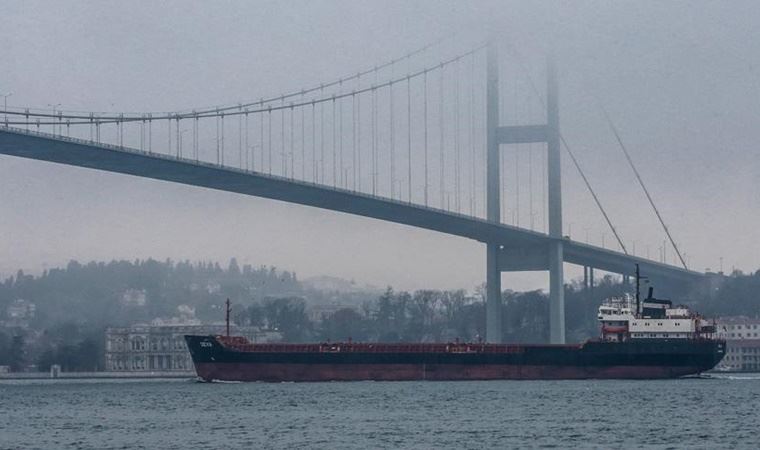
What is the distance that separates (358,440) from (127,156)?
23174mm

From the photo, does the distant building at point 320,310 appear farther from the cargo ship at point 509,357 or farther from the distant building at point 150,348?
the cargo ship at point 509,357

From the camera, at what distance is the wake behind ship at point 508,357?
56.5 metres

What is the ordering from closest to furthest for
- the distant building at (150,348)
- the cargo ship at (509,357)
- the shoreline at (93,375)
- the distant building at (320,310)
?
1. the cargo ship at (509,357)
2. the shoreline at (93,375)
3. the distant building at (150,348)
4. the distant building at (320,310)

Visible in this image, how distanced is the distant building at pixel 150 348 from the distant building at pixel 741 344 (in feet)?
91.4

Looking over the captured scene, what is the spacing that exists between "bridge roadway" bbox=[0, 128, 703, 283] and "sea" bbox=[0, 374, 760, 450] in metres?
6.77

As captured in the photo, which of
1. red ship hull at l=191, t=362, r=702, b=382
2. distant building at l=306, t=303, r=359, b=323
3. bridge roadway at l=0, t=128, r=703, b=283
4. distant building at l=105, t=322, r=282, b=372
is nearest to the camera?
bridge roadway at l=0, t=128, r=703, b=283

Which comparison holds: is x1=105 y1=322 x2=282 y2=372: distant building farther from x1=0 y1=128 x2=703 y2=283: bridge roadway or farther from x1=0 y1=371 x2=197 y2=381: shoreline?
x1=0 y1=128 x2=703 y2=283: bridge roadway

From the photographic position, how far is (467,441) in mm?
32969

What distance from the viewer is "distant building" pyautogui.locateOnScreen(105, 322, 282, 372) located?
3880 inches

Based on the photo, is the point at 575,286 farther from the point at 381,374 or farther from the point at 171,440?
the point at 171,440

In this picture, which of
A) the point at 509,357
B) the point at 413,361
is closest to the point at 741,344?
the point at 509,357

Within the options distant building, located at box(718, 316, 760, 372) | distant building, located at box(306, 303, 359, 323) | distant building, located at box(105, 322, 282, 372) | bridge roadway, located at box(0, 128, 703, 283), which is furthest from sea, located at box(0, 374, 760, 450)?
distant building, located at box(306, 303, 359, 323)

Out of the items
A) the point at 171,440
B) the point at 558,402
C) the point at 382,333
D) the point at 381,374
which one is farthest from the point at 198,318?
the point at 171,440

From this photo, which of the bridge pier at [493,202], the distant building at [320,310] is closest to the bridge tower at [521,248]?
the bridge pier at [493,202]
